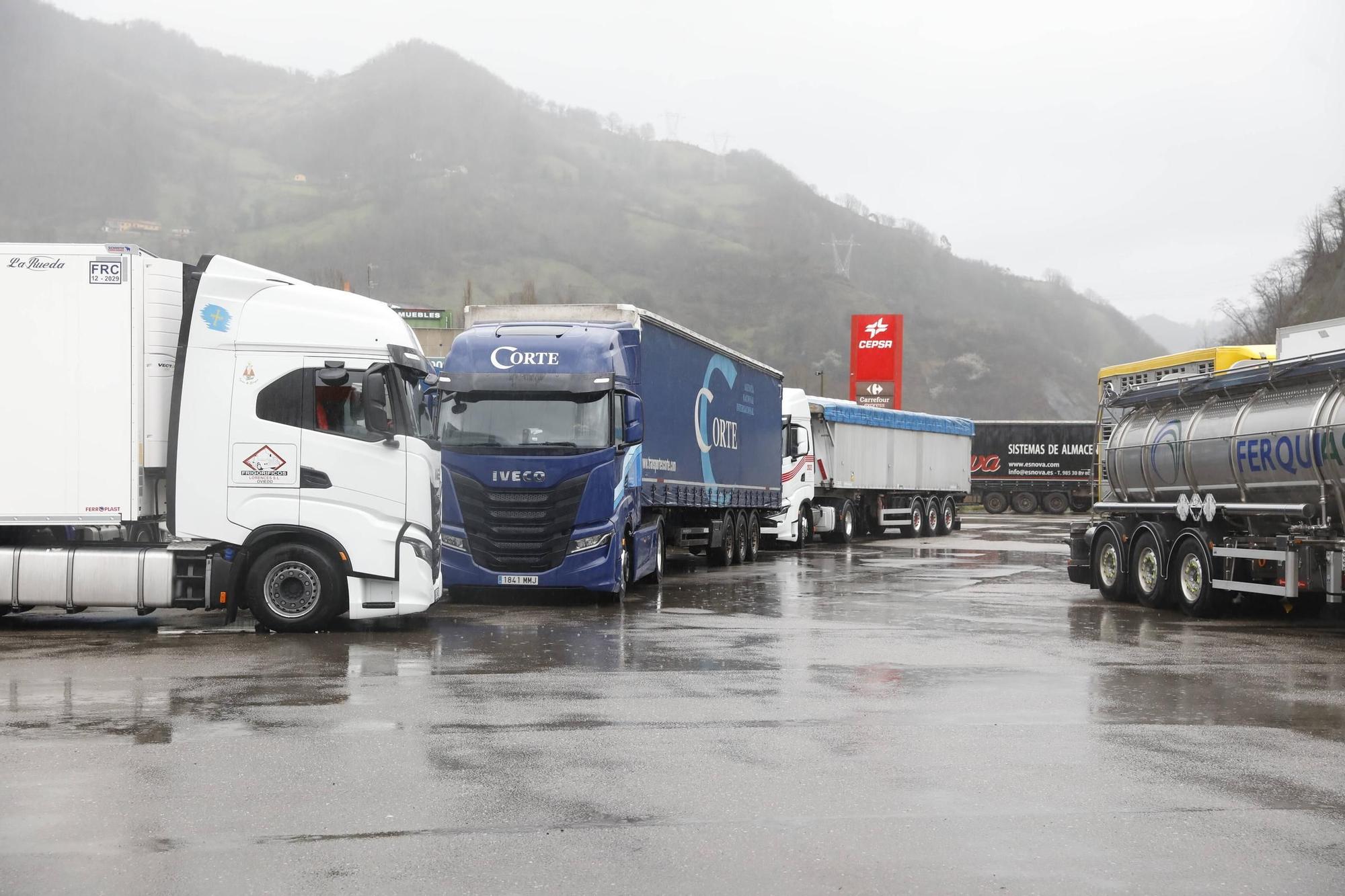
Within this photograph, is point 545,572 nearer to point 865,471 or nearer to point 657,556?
point 657,556

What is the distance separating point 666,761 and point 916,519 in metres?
34.0

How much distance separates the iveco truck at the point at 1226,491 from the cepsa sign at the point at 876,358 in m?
43.8

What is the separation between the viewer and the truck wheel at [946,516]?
42.3 m

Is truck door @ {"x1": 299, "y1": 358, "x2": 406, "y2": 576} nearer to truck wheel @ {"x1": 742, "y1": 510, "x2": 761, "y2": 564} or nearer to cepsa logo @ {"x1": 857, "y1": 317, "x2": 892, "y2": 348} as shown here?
truck wheel @ {"x1": 742, "y1": 510, "x2": 761, "y2": 564}

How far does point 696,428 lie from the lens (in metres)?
21.2

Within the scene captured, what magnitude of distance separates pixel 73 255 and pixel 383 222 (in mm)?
179598

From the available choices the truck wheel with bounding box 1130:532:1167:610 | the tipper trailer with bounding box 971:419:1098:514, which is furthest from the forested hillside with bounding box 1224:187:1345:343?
the truck wheel with bounding box 1130:532:1167:610

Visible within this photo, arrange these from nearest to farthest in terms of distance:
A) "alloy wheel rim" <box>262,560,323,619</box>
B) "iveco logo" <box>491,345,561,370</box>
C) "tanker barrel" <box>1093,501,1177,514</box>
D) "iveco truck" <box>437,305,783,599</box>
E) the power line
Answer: "alloy wheel rim" <box>262,560,323,619</box>, "iveco truck" <box>437,305,783,599</box>, "iveco logo" <box>491,345,561,370</box>, "tanker barrel" <box>1093,501,1177,514</box>, the power line

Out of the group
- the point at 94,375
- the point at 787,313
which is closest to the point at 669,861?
the point at 94,375

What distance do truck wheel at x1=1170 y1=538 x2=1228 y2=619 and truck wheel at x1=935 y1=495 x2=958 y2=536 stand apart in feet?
83.1

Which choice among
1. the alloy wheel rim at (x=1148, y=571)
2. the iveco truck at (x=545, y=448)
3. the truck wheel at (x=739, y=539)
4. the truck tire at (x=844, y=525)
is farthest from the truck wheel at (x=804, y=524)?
the alloy wheel rim at (x=1148, y=571)

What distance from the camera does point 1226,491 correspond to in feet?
52.1

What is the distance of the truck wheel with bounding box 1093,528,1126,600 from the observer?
1806 centimetres

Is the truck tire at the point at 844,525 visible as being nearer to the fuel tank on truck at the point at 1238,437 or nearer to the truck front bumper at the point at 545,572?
the fuel tank on truck at the point at 1238,437
